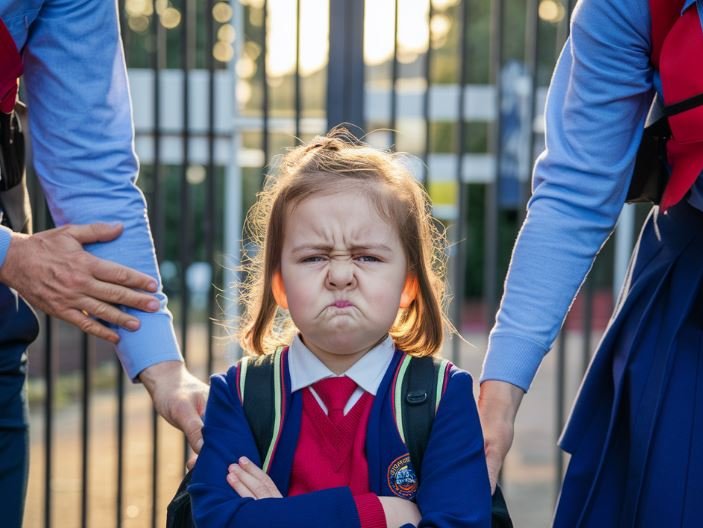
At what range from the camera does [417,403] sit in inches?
69.8

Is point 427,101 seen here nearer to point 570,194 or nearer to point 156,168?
point 156,168

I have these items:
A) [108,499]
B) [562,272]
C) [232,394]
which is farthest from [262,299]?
[108,499]

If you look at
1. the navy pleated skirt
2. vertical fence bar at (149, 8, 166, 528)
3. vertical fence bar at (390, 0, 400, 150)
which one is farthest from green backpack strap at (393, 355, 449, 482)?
vertical fence bar at (149, 8, 166, 528)

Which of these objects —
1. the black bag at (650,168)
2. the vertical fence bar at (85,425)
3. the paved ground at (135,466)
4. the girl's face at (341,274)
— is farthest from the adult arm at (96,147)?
the paved ground at (135,466)

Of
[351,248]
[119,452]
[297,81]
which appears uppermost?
[297,81]

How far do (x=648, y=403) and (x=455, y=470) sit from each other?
1.22ft

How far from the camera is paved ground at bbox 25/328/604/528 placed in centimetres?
542

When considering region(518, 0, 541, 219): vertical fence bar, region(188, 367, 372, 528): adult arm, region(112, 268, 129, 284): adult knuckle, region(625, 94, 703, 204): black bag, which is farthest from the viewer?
region(518, 0, 541, 219): vertical fence bar

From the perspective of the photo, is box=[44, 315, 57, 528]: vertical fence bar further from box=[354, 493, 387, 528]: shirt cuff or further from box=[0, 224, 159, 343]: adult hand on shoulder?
box=[354, 493, 387, 528]: shirt cuff

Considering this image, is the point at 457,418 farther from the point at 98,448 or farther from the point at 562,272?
the point at 98,448

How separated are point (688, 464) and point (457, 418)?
39 cm

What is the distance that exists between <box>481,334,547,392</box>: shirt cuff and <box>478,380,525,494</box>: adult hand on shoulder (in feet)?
0.04

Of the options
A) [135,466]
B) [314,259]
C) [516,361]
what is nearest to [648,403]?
[516,361]

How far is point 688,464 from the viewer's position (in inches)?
70.7
